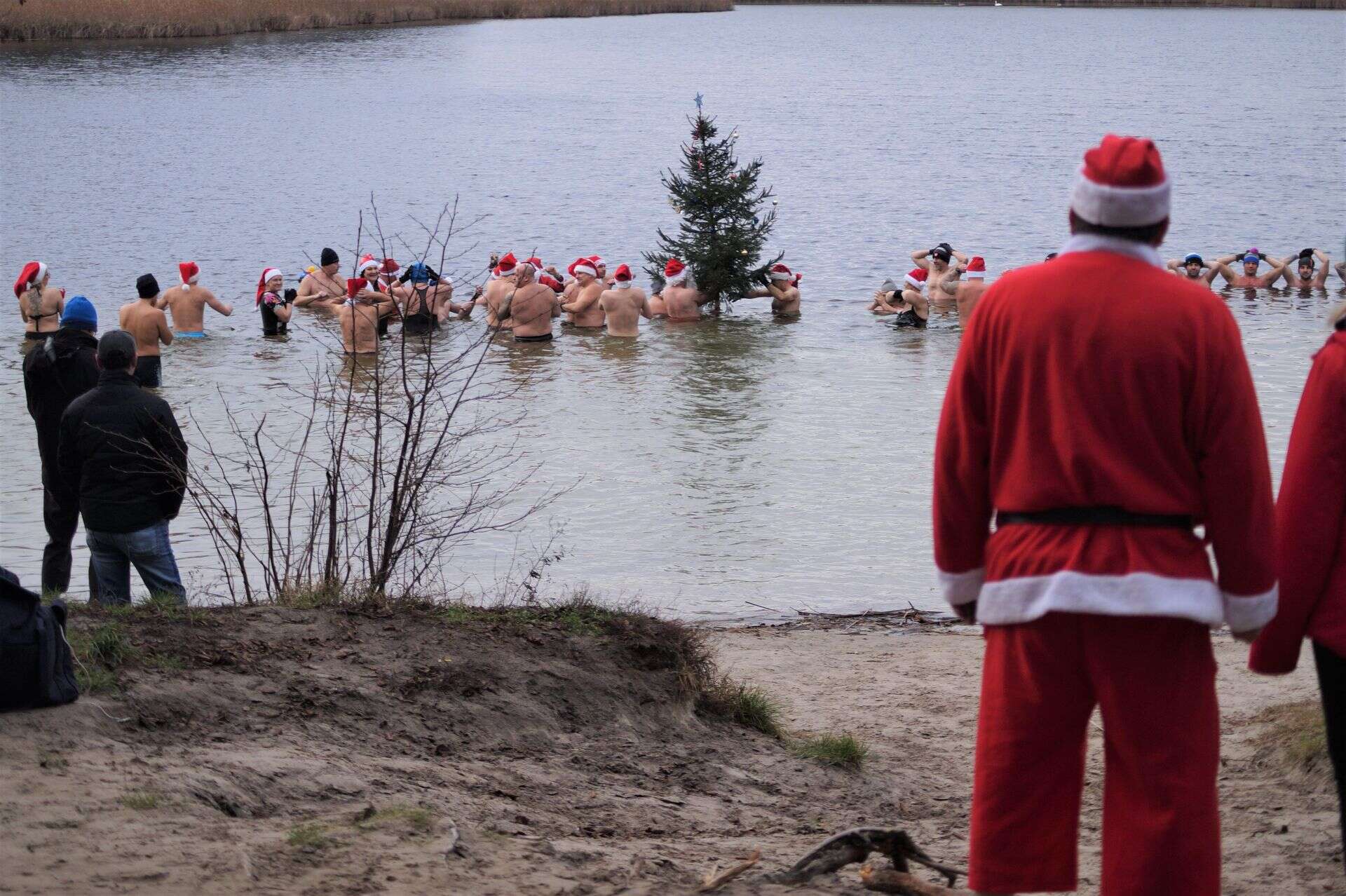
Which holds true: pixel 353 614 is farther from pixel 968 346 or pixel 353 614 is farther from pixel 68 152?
pixel 68 152

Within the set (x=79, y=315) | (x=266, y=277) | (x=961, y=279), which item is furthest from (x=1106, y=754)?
(x=961, y=279)

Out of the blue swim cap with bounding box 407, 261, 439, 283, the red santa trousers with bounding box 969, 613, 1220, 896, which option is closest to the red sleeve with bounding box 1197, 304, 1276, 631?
the red santa trousers with bounding box 969, 613, 1220, 896

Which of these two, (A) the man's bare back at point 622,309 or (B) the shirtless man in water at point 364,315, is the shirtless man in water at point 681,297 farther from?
(B) the shirtless man in water at point 364,315

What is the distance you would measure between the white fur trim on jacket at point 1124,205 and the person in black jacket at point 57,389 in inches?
256

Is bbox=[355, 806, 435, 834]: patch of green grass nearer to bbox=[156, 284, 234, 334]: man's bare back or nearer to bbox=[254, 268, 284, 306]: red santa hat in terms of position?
bbox=[156, 284, 234, 334]: man's bare back

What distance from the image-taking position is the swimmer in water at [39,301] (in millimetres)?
17859

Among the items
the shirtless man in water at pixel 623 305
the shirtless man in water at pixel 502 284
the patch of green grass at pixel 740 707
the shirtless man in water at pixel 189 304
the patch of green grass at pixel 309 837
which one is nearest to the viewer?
the patch of green grass at pixel 309 837

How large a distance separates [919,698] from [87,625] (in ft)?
12.8

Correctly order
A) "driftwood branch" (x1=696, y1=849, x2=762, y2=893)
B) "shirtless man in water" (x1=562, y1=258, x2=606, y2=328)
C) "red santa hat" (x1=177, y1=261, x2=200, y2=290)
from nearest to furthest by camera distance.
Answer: "driftwood branch" (x1=696, y1=849, x2=762, y2=893) → "red santa hat" (x1=177, y1=261, x2=200, y2=290) → "shirtless man in water" (x1=562, y1=258, x2=606, y2=328)

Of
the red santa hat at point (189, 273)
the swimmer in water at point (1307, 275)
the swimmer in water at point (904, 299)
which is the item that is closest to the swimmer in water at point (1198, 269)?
the swimmer in water at point (1307, 275)

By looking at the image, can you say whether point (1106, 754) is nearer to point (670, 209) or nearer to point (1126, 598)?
point (1126, 598)

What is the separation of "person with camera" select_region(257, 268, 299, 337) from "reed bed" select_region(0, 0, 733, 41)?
30.3 meters

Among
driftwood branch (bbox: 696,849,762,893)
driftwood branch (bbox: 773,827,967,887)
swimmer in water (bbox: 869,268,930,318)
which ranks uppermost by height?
driftwood branch (bbox: 696,849,762,893)

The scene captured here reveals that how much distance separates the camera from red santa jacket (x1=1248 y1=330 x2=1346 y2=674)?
3.53 meters
